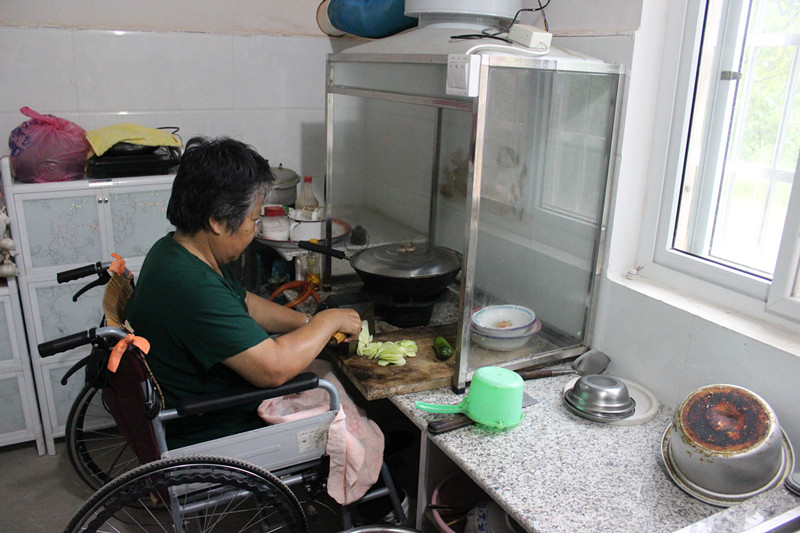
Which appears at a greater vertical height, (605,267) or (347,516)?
(605,267)

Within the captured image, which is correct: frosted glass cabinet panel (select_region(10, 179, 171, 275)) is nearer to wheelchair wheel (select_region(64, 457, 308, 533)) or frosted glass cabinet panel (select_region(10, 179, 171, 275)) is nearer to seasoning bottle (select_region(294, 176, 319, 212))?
seasoning bottle (select_region(294, 176, 319, 212))

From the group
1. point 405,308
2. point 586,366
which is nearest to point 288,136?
point 405,308

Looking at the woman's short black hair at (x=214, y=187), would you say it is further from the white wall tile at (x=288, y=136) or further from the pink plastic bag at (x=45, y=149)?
the white wall tile at (x=288, y=136)

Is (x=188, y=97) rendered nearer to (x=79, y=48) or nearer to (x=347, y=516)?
(x=79, y=48)

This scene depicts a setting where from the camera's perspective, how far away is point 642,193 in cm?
178

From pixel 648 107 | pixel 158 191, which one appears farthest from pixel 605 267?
pixel 158 191

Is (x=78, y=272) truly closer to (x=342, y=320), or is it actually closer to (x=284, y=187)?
(x=342, y=320)

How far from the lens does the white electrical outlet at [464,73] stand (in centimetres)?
136

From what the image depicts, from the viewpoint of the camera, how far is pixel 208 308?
4.73 ft

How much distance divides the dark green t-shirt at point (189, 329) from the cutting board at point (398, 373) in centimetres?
29

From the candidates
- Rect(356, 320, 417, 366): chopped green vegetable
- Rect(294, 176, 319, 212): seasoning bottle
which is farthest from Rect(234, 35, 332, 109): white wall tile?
Rect(356, 320, 417, 366): chopped green vegetable

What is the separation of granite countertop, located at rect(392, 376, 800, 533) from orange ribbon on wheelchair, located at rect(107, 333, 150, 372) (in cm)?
62

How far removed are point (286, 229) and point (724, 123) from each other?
5.09 feet

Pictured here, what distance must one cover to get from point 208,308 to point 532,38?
97cm
